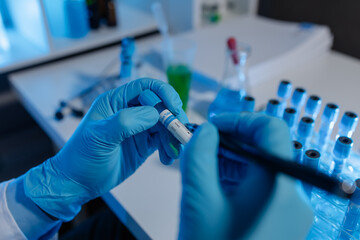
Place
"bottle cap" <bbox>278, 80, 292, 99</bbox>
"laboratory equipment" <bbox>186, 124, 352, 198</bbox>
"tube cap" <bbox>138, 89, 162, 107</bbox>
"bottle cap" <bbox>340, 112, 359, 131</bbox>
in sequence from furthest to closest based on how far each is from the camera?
"bottle cap" <bbox>278, 80, 292, 99</bbox>, "bottle cap" <bbox>340, 112, 359, 131</bbox>, "tube cap" <bbox>138, 89, 162, 107</bbox>, "laboratory equipment" <bbox>186, 124, 352, 198</bbox>

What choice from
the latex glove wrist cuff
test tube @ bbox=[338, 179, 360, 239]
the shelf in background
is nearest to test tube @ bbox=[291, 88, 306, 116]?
test tube @ bbox=[338, 179, 360, 239]

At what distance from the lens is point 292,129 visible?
860 mm

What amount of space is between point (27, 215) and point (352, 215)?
2.28ft

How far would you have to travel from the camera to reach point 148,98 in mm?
696

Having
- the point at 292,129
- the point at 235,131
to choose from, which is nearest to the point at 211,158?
the point at 235,131

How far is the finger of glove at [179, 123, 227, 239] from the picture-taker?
1.65 feet

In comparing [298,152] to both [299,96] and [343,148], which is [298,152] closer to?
[343,148]

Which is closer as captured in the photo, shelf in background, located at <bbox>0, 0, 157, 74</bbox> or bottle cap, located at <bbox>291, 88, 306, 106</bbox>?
bottle cap, located at <bbox>291, 88, 306, 106</bbox>

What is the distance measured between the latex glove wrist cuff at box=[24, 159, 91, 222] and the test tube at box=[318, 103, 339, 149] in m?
0.63

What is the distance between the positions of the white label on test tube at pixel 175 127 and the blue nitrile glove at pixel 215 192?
0.06 meters

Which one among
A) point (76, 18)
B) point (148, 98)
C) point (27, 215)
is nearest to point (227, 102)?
point (148, 98)

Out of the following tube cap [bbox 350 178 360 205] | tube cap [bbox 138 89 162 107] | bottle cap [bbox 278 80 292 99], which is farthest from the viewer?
bottle cap [bbox 278 80 292 99]

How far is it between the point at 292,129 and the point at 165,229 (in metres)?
0.43

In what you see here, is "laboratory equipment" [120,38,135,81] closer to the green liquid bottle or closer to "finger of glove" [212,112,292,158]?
the green liquid bottle
